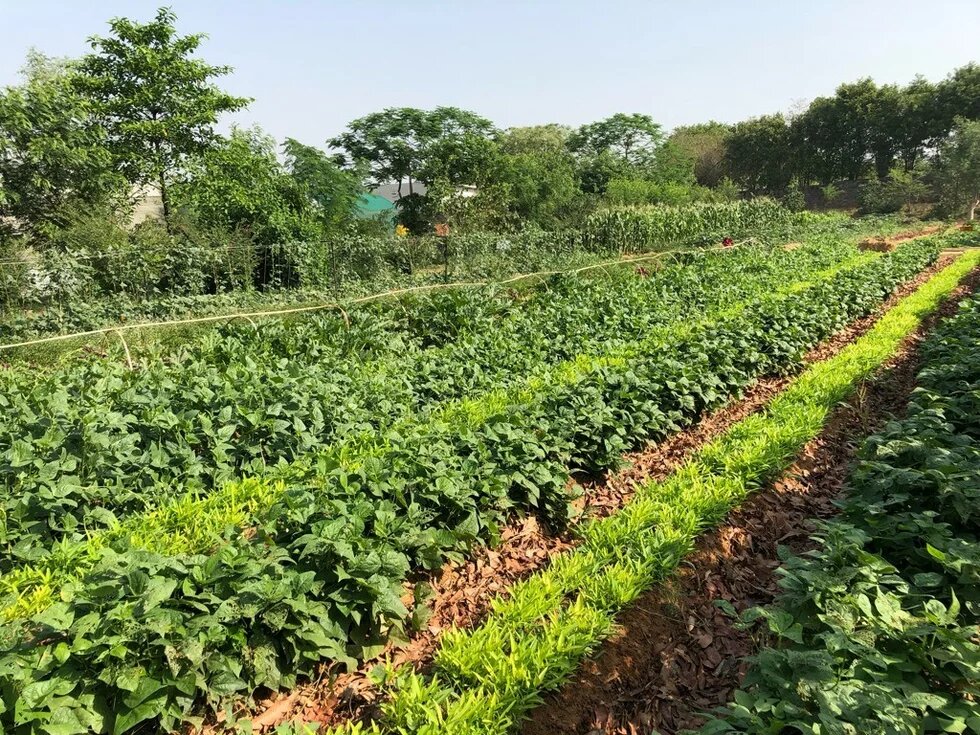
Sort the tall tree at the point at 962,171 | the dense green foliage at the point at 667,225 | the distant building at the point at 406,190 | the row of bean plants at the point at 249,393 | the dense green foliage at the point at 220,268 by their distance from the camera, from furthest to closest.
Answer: the tall tree at the point at 962,171 → the distant building at the point at 406,190 → the dense green foliage at the point at 667,225 → the dense green foliage at the point at 220,268 → the row of bean plants at the point at 249,393

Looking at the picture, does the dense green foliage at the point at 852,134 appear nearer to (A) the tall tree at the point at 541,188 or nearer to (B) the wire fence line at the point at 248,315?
(A) the tall tree at the point at 541,188

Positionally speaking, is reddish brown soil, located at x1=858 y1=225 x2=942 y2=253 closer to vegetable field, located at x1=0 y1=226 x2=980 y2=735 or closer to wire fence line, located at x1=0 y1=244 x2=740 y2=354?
wire fence line, located at x1=0 y1=244 x2=740 y2=354

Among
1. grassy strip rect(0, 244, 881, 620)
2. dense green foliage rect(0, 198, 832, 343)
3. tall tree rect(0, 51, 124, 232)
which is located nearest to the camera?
grassy strip rect(0, 244, 881, 620)

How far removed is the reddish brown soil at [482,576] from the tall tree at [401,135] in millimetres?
31088

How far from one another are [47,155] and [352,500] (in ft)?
48.0

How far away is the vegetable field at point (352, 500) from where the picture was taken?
Result: 7.18 ft

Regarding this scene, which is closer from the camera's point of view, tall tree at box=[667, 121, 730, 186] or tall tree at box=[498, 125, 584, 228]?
tall tree at box=[498, 125, 584, 228]

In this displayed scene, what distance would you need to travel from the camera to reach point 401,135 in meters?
34.7

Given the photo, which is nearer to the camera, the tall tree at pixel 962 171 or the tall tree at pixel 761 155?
the tall tree at pixel 962 171

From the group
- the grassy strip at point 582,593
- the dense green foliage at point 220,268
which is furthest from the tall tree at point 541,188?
the grassy strip at point 582,593

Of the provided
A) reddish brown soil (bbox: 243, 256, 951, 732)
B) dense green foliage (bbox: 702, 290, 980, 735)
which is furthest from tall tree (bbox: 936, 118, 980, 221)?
dense green foliage (bbox: 702, 290, 980, 735)

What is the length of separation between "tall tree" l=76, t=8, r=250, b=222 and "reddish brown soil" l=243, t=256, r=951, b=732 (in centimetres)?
1522

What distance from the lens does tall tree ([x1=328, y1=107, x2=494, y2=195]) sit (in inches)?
1339

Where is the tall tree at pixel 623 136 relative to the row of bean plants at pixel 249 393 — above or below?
above
